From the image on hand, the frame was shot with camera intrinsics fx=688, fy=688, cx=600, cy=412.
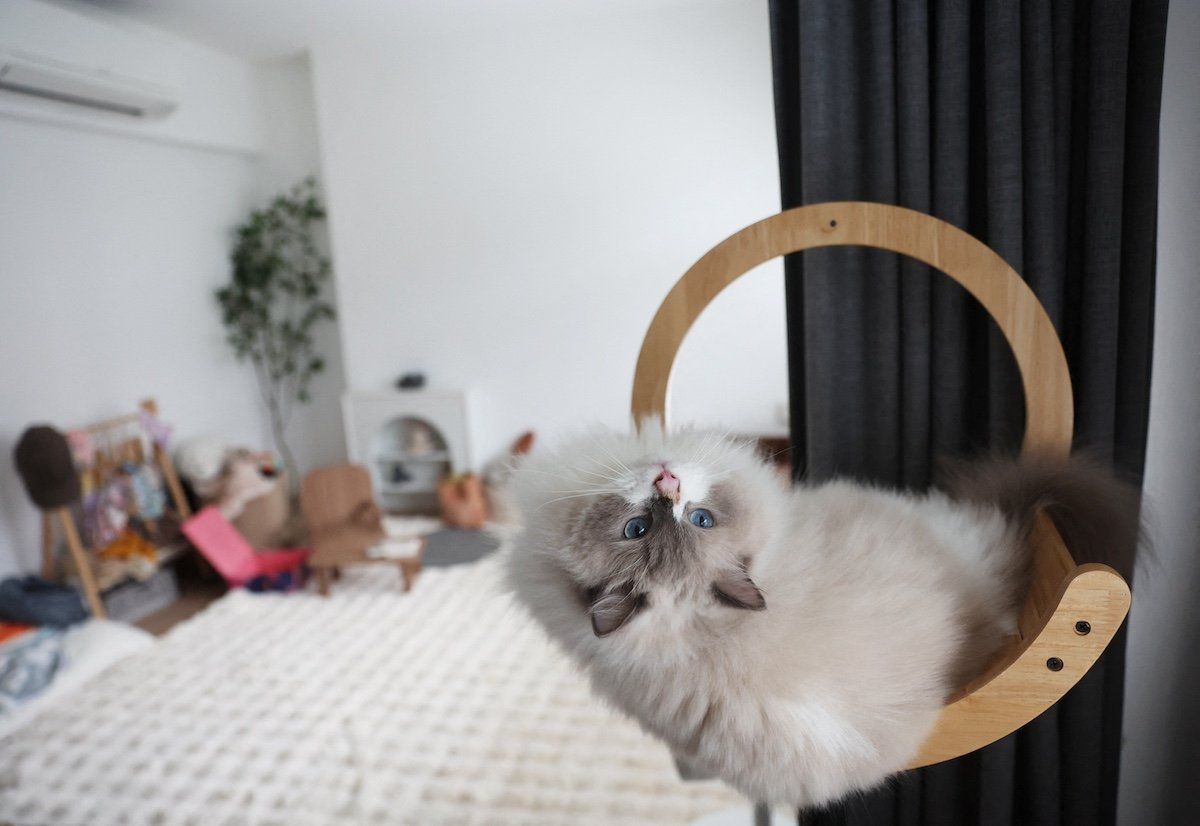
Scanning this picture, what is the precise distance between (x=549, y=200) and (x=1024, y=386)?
3.11m

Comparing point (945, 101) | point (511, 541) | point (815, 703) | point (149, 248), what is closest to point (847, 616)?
point (815, 703)

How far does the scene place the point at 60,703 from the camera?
2254 millimetres

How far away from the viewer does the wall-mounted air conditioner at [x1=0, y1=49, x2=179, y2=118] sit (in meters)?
2.56

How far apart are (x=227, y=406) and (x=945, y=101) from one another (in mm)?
4015

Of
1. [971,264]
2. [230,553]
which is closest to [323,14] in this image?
[230,553]

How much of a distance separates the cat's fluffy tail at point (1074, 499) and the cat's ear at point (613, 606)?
0.44 meters

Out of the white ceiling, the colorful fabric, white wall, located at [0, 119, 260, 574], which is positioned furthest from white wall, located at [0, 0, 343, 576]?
the colorful fabric

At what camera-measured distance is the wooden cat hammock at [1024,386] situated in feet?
1.83

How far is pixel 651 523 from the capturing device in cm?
66

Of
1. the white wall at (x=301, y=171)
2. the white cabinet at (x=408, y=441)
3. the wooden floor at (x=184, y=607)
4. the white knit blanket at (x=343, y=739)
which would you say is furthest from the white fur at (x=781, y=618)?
the white wall at (x=301, y=171)

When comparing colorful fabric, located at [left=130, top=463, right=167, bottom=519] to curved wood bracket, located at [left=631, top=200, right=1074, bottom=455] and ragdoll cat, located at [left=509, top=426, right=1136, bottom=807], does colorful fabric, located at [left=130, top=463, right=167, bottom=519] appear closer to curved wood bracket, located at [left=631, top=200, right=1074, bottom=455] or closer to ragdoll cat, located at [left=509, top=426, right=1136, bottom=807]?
ragdoll cat, located at [left=509, top=426, right=1136, bottom=807]

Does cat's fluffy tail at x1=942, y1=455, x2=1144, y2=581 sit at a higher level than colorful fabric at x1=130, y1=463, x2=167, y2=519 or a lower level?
higher

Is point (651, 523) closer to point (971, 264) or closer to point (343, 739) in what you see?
point (971, 264)

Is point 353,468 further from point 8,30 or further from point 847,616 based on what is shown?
point 847,616
